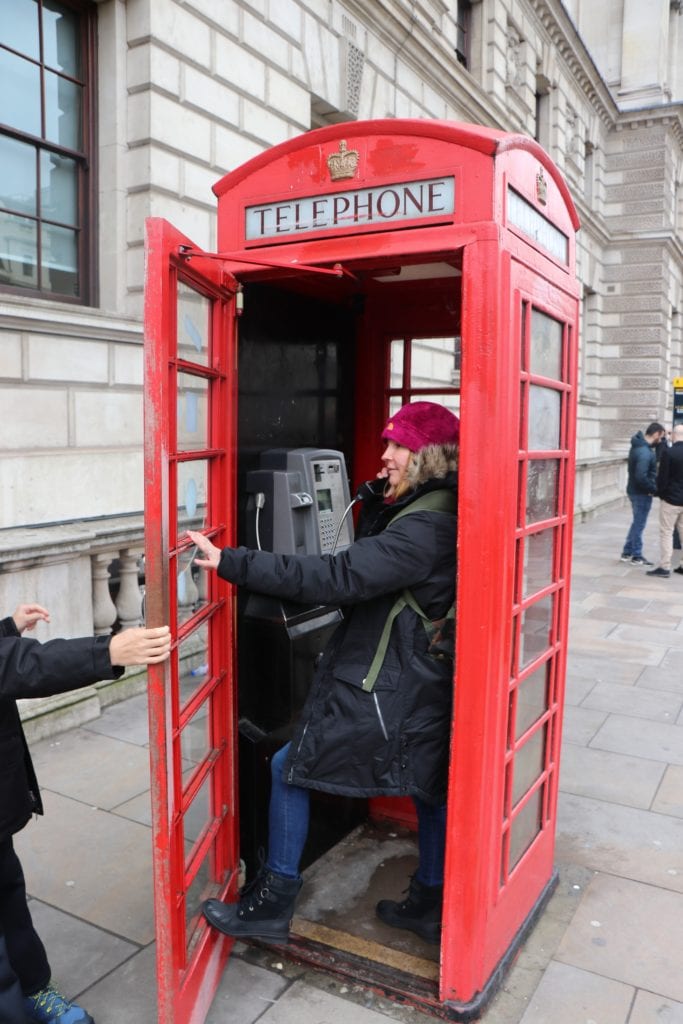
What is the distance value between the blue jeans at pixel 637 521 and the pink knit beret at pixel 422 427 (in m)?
8.88

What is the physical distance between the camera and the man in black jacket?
381 inches

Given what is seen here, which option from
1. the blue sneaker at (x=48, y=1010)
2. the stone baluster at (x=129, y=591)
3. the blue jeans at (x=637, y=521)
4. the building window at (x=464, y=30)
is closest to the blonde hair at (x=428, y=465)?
the blue sneaker at (x=48, y=1010)

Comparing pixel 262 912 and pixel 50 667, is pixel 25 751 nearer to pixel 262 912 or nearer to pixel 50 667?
pixel 50 667

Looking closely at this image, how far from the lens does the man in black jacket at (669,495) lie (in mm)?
9666

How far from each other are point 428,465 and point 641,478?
359 inches

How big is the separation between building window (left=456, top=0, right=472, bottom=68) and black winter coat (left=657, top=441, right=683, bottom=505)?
26.4 feet

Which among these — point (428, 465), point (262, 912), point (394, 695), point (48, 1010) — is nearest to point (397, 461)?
point (428, 465)

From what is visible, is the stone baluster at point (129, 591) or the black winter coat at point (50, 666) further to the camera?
the stone baluster at point (129, 591)

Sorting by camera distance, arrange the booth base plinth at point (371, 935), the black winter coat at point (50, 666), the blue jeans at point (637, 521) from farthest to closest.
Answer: the blue jeans at point (637, 521) < the booth base plinth at point (371, 935) < the black winter coat at point (50, 666)

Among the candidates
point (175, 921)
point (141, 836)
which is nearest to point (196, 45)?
point (141, 836)

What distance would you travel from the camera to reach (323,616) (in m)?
3.06

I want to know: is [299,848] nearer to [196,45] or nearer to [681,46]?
[196,45]

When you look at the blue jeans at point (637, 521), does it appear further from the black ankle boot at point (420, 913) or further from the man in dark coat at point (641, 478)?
the black ankle boot at point (420, 913)

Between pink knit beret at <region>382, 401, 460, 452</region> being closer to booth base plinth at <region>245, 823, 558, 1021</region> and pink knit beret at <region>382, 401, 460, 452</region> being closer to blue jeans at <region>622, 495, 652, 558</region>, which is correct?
booth base plinth at <region>245, 823, 558, 1021</region>
